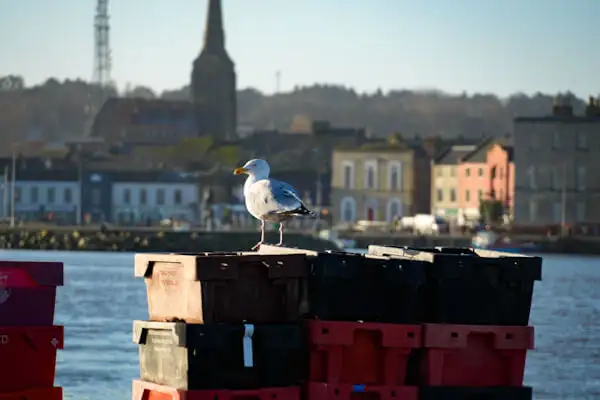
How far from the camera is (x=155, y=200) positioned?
5517 inches

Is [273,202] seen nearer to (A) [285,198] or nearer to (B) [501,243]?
(A) [285,198]

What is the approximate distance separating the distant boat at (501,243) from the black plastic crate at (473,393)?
9179cm

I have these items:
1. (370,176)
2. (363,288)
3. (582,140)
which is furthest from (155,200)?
(363,288)

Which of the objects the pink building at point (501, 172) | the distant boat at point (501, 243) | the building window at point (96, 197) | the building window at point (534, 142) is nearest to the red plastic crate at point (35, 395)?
the distant boat at point (501, 243)

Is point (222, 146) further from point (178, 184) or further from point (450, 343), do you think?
point (450, 343)

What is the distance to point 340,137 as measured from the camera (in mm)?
165250

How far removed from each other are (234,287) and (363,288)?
1.08 metres

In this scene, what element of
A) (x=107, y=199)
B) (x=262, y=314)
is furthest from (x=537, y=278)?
(x=107, y=199)

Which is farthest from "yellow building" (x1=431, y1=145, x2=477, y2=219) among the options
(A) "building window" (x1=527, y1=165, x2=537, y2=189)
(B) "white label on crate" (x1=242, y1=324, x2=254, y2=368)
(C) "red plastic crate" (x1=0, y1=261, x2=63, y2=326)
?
(B) "white label on crate" (x1=242, y1=324, x2=254, y2=368)

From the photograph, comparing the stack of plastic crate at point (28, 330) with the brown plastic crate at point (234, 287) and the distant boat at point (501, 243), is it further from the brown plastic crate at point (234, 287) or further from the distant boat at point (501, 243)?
the distant boat at point (501, 243)

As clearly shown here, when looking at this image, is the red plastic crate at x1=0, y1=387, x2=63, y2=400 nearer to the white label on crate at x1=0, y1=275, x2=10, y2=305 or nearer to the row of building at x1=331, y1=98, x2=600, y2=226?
the white label on crate at x1=0, y1=275, x2=10, y2=305

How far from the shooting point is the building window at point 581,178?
394 feet

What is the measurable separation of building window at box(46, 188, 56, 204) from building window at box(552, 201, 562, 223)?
35506 millimetres

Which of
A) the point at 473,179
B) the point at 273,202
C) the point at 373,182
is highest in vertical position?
the point at 473,179
